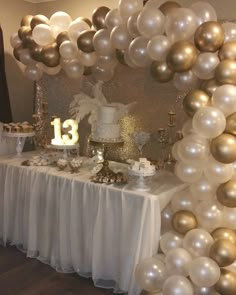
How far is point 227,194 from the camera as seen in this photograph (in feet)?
6.47

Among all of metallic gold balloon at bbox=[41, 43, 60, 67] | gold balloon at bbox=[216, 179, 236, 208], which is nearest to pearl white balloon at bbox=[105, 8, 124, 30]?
metallic gold balloon at bbox=[41, 43, 60, 67]

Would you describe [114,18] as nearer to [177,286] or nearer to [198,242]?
[198,242]

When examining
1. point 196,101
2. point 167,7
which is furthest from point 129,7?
point 196,101

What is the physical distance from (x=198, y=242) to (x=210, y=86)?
2.99 feet

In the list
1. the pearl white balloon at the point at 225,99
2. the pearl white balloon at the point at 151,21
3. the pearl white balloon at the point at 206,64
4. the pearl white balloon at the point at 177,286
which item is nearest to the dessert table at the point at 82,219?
the pearl white balloon at the point at 177,286

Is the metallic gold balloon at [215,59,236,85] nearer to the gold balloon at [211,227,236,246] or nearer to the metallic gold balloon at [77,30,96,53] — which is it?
Result: the gold balloon at [211,227,236,246]

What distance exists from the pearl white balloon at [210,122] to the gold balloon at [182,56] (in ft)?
0.94

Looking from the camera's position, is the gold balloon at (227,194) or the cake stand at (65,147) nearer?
the gold balloon at (227,194)

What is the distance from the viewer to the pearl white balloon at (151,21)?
214 centimetres

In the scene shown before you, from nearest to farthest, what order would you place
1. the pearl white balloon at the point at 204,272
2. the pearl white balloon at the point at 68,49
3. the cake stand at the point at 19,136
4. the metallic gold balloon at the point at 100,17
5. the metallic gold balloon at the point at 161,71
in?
the pearl white balloon at the point at 204,272
the metallic gold balloon at the point at 161,71
the metallic gold balloon at the point at 100,17
the pearl white balloon at the point at 68,49
the cake stand at the point at 19,136

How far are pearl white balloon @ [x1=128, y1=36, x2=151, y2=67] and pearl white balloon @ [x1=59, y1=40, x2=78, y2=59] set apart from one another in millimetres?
610

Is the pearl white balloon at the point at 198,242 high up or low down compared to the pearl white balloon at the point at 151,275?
up

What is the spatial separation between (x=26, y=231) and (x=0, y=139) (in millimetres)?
955

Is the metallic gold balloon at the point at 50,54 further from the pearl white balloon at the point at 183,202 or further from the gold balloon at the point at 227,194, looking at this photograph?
the gold balloon at the point at 227,194
